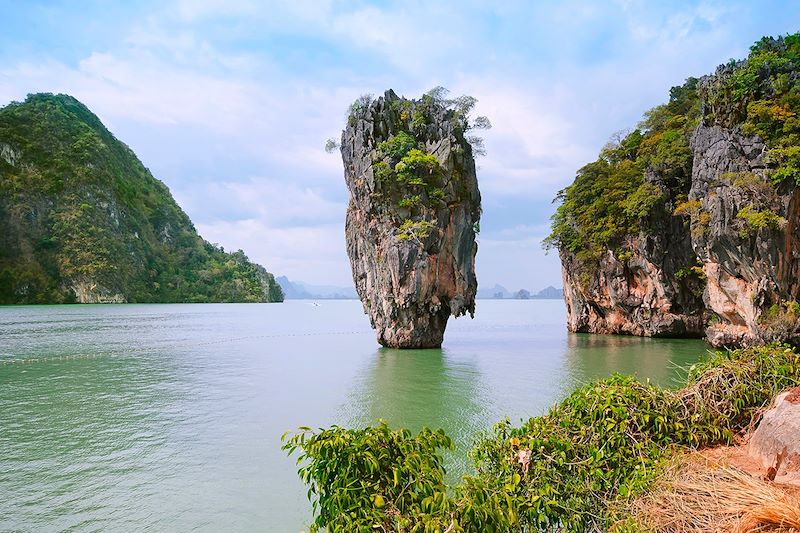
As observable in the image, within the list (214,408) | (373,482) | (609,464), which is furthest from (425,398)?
(373,482)

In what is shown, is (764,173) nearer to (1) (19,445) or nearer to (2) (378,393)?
(2) (378,393)

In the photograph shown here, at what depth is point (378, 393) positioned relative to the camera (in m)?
13.7

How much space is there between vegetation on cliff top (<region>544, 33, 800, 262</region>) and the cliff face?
50 millimetres

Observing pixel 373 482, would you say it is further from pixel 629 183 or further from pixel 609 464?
pixel 629 183

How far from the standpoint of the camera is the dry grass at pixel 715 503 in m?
2.70

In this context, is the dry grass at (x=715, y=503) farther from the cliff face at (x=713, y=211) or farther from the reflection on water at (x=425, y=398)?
the cliff face at (x=713, y=211)

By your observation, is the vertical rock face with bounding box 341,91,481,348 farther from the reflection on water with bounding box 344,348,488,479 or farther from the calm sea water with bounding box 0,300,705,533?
the reflection on water with bounding box 344,348,488,479

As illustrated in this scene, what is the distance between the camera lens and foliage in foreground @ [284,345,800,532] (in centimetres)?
307

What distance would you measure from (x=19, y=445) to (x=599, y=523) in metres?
10.5

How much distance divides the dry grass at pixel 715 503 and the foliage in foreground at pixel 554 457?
25cm

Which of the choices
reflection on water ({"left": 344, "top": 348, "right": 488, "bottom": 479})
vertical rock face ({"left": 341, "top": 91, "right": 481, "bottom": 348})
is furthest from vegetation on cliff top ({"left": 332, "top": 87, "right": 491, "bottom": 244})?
reflection on water ({"left": 344, "top": 348, "right": 488, "bottom": 479})

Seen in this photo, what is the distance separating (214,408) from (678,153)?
24.2 m

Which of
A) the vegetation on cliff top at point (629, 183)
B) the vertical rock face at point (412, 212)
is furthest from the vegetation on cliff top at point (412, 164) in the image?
the vegetation on cliff top at point (629, 183)

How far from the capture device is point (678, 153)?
2377cm
